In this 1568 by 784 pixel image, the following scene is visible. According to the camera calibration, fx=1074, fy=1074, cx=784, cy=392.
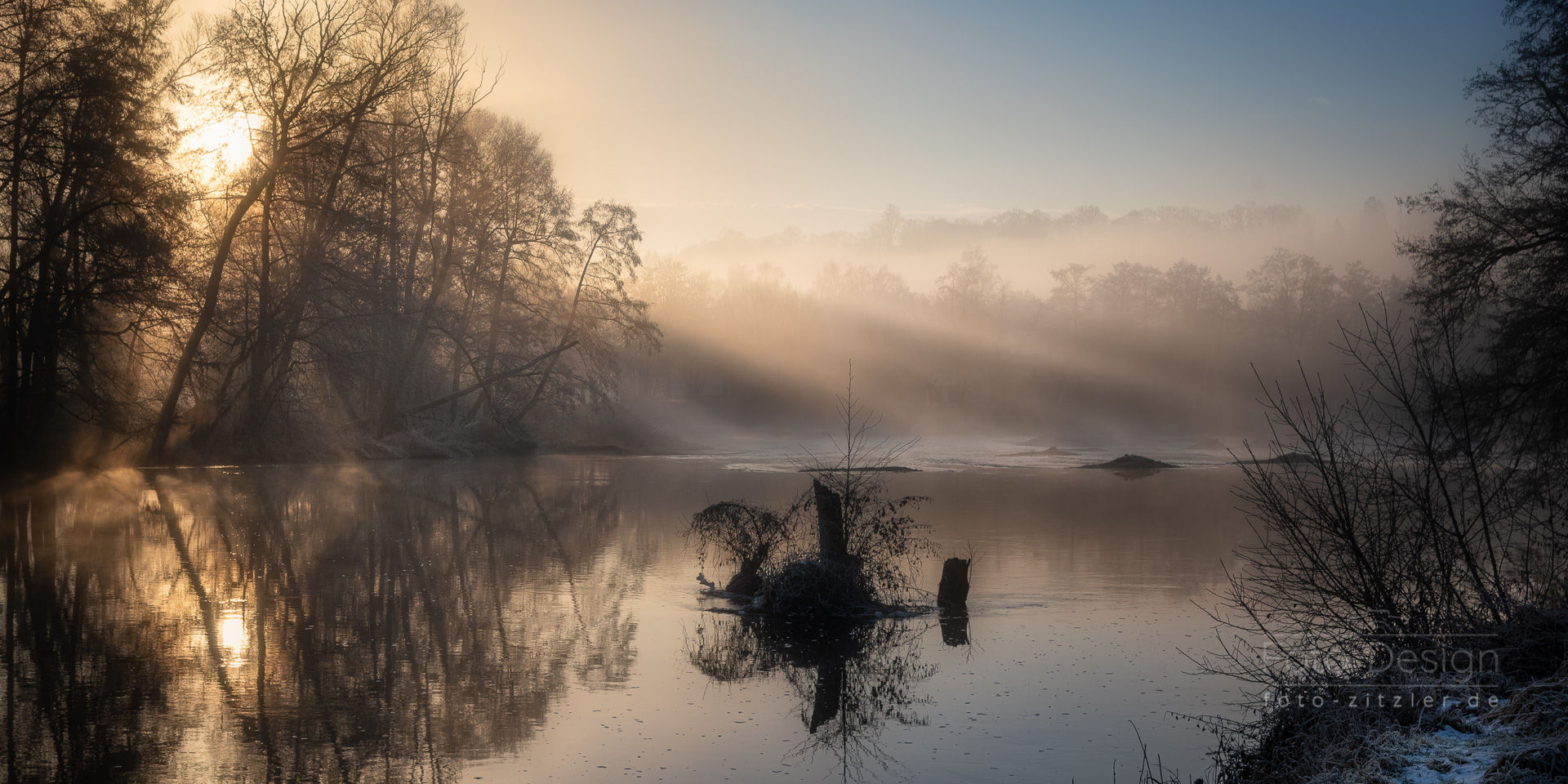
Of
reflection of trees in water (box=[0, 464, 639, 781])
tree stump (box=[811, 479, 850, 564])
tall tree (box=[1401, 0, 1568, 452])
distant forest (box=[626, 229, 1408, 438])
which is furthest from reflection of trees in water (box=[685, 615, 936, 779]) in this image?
distant forest (box=[626, 229, 1408, 438])

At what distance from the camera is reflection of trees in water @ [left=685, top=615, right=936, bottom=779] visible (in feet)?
24.2

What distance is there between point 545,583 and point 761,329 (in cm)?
8084

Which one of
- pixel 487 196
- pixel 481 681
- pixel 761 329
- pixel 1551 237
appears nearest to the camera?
pixel 481 681

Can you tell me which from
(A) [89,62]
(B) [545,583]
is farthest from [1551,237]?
(A) [89,62]

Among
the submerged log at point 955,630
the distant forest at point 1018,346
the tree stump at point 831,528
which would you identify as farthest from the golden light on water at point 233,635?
the distant forest at point 1018,346

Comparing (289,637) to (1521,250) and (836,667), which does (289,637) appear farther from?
(1521,250)

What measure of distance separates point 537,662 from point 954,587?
16.9ft

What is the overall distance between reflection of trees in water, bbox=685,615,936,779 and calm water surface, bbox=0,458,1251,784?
4 cm

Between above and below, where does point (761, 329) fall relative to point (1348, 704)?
above

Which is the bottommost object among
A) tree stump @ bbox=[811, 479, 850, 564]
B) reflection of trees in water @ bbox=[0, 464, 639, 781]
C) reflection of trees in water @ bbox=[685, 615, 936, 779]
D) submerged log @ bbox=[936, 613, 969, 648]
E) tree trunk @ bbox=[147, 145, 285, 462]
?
reflection of trees in water @ bbox=[685, 615, 936, 779]

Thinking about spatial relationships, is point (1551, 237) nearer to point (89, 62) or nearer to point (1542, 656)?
point (1542, 656)

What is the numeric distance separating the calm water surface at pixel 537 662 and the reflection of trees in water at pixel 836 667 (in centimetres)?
4

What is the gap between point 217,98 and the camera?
30406mm

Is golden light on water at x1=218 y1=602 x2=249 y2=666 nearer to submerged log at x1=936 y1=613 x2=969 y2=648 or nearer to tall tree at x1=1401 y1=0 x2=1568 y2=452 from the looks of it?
submerged log at x1=936 y1=613 x2=969 y2=648
